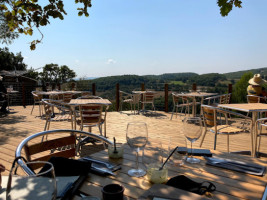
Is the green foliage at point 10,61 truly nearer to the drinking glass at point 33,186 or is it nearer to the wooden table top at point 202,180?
the wooden table top at point 202,180

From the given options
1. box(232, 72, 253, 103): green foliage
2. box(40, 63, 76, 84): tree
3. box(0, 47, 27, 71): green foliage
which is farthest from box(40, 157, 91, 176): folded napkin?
box(40, 63, 76, 84): tree

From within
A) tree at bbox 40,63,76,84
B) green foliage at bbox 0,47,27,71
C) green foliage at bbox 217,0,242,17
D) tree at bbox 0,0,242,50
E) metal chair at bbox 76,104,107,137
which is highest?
green foliage at bbox 0,47,27,71

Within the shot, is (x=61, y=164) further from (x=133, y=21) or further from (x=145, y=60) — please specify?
(x=145, y=60)

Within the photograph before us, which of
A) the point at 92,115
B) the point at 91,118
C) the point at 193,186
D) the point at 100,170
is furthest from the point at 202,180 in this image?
the point at 91,118

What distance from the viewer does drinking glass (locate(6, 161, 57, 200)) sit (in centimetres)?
45

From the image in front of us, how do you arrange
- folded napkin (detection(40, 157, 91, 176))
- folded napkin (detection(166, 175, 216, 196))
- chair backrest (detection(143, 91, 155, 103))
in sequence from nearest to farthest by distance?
1. folded napkin (detection(166, 175, 216, 196))
2. folded napkin (detection(40, 157, 91, 176))
3. chair backrest (detection(143, 91, 155, 103))

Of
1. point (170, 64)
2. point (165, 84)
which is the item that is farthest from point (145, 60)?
point (165, 84)

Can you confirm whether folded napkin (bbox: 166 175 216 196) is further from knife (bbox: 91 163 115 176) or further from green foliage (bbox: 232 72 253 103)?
green foliage (bbox: 232 72 253 103)

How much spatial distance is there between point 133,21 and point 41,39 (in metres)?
9.32

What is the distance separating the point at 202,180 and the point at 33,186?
2.21ft

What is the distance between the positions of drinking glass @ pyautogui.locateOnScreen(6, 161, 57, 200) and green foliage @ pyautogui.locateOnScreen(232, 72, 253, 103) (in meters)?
10.9

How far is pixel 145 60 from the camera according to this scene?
1964 cm

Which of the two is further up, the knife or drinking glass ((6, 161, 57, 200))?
drinking glass ((6, 161, 57, 200))

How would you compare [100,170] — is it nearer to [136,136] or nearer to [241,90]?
[136,136]
